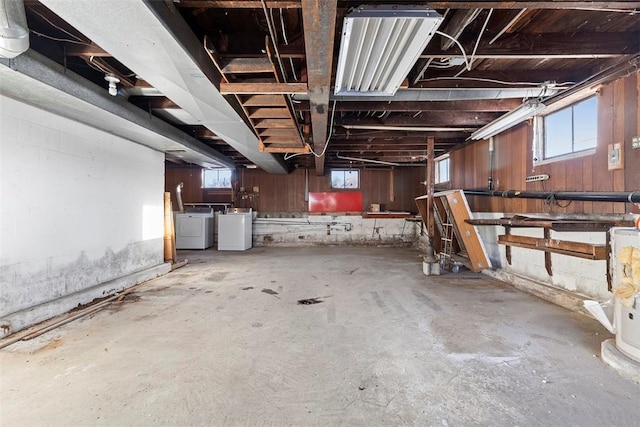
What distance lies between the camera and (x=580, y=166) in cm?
283

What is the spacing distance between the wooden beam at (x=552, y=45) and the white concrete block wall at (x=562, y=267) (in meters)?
1.63

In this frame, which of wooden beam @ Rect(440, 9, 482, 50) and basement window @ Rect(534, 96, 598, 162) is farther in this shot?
basement window @ Rect(534, 96, 598, 162)

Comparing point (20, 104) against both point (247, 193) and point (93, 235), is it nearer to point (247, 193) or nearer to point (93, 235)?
point (93, 235)

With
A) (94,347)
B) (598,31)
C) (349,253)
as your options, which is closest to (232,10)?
(94,347)

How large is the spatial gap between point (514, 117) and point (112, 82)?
163 inches

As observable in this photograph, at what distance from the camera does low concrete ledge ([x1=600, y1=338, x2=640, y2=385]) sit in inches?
64.7

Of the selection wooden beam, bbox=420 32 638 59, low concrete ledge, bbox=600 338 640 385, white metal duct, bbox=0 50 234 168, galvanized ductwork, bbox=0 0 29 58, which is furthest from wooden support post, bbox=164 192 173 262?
low concrete ledge, bbox=600 338 640 385

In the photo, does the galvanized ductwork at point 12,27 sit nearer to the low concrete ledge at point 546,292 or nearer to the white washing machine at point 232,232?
the low concrete ledge at point 546,292

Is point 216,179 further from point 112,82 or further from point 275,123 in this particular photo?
point 112,82

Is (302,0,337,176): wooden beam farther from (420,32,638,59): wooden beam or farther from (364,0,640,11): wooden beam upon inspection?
(420,32,638,59): wooden beam

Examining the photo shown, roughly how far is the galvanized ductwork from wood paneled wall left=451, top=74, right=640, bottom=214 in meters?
4.26

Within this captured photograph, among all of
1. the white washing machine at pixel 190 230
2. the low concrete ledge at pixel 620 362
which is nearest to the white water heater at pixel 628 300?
the low concrete ledge at pixel 620 362

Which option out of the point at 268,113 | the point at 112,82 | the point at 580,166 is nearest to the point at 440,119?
the point at 580,166

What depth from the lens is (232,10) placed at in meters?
1.83
